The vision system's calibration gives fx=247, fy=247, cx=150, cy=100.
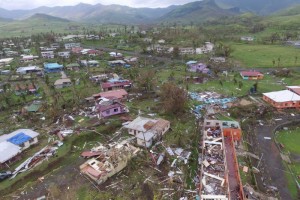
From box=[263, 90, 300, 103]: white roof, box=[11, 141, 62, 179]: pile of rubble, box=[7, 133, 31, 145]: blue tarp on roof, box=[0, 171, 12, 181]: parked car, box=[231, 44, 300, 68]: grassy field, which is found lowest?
box=[0, 171, 12, 181]: parked car

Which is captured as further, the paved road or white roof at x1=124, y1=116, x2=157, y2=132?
white roof at x1=124, y1=116, x2=157, y2=132

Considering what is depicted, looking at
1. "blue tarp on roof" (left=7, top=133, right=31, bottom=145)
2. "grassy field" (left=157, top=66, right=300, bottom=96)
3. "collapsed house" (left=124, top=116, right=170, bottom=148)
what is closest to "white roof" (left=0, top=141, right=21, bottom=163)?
"blue tarp on roof" (left=7, top=133, right=31, bottom=145)

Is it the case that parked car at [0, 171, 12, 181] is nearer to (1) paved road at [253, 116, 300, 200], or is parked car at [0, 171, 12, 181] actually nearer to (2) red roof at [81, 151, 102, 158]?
(2) red roof at [81, 151, 102, 158]

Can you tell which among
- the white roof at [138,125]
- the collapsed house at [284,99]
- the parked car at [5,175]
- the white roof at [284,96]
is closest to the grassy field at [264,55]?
the white roof at [284,96]

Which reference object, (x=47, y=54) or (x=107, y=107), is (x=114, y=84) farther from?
(x=47, y=54)

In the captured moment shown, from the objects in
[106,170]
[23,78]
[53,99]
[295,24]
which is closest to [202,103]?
[106,170]

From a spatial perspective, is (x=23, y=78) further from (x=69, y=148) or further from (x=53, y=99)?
(x=69, y=148)

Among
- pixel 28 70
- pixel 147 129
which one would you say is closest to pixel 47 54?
pixel 28 70
